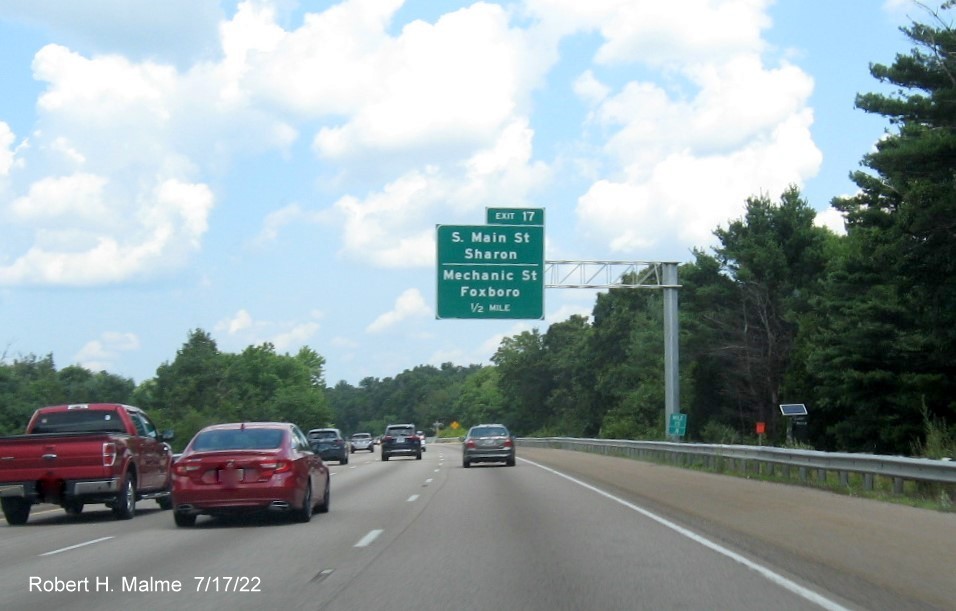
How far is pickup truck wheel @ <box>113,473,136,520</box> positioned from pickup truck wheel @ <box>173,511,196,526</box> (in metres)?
2.22

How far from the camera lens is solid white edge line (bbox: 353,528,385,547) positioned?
595 inches

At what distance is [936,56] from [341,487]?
21564 millimetres

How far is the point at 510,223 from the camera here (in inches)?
1540

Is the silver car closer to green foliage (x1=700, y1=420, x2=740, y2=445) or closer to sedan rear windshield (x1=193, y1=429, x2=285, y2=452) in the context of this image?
green foliage (x1=700, y1=420, x2=740, y2=445)

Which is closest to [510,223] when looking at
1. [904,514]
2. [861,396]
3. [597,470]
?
[597,470]

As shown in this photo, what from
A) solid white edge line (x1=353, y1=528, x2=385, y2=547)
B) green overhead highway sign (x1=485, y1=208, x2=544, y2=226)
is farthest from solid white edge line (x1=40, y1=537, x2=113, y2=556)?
green overhead highway sign (x1=485, y1=208, x2=544, y2=226)

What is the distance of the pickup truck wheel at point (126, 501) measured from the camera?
20.1 meters

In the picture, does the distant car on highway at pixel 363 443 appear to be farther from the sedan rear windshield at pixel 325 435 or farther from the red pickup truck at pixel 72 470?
the red pickup truck at pixel 72 470

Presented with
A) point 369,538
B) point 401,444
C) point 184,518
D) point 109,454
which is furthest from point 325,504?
point 401,444

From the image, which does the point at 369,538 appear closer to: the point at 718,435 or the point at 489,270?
the point at 489,270

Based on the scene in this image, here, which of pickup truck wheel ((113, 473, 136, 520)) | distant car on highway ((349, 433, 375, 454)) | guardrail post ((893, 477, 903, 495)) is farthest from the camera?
distant car on highway ((349, 433, 375, 454))

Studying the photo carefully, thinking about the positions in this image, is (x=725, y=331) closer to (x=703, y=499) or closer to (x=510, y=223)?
(x=510, y=223)

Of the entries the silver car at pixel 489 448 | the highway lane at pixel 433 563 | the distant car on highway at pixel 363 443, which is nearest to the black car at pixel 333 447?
the silver car at pixel 489 448

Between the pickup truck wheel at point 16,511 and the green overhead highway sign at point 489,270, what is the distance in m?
20.0
